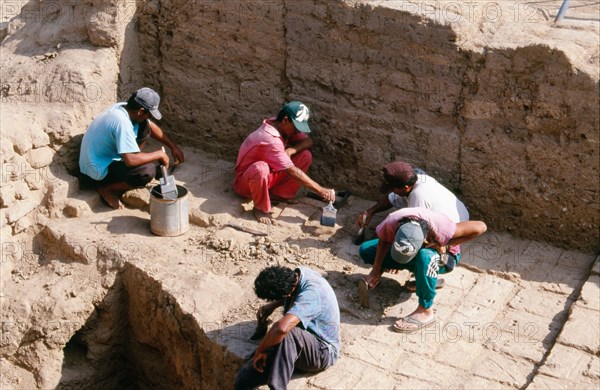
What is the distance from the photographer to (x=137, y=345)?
764 cm

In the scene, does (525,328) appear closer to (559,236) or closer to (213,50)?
(559,236)

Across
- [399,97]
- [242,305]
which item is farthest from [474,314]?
[399,97]

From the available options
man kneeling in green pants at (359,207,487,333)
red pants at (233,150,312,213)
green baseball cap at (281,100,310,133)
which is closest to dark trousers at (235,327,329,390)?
man kneeling in green pants at (359,207,487,333)

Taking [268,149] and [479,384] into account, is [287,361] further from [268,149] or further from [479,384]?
[268,149]

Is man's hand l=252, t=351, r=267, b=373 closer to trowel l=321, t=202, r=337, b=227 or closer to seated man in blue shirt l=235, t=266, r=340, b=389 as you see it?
seated man in blue shirt l=235, t=266, r=340, b=389

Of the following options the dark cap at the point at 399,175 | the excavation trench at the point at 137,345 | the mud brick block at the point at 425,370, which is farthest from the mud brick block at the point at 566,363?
the excavation trench at the point at 137,345

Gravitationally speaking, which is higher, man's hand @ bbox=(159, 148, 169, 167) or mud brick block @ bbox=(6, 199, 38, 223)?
man's hand @ bbox=(159, 148, 169, 167)

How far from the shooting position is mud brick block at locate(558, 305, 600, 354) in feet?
21.1

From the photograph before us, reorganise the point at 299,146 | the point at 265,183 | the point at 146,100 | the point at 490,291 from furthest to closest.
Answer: the point at 299,146 < the point at 265,183 < the point at 146,100 < the point at 490,291

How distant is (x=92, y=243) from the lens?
294 inches

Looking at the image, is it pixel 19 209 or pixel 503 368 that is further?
pixel 19 209

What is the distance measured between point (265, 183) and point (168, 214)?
2.91 ft

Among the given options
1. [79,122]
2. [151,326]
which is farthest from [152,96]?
[151,326]

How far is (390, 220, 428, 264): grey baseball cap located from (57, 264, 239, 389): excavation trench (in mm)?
1599
